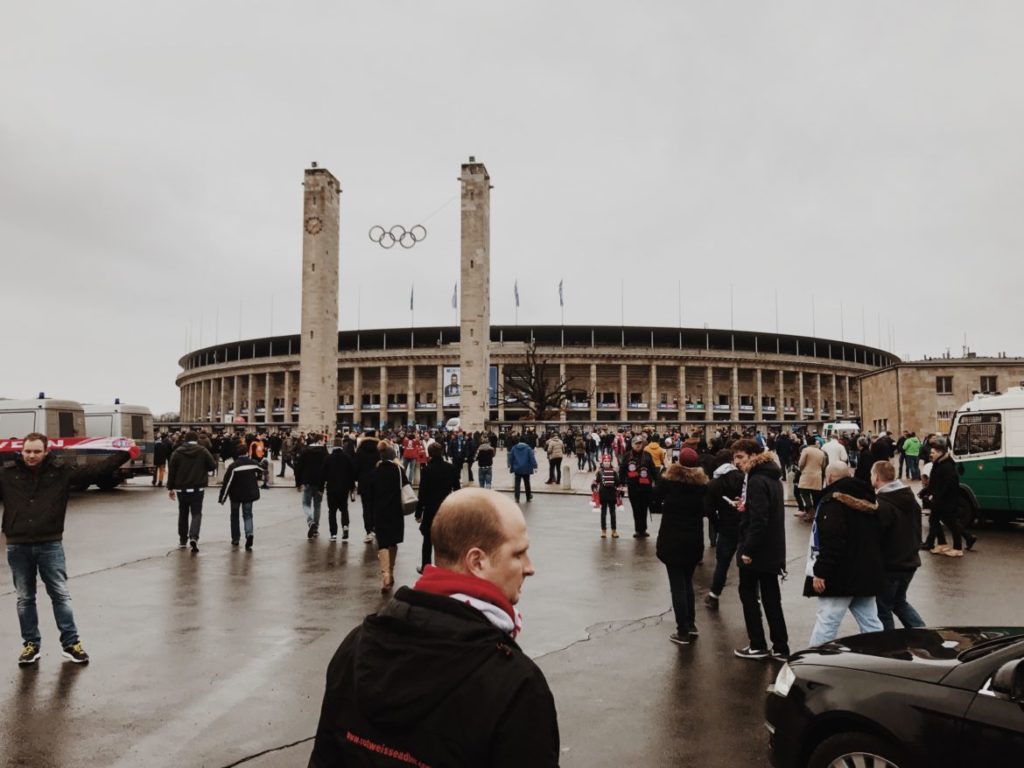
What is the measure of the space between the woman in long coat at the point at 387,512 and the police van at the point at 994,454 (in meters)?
10.9

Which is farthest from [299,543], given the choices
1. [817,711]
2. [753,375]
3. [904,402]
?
[753,375]

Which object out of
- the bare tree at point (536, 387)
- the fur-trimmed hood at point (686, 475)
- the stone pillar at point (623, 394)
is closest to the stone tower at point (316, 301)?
the bare tree at point (536, 387)

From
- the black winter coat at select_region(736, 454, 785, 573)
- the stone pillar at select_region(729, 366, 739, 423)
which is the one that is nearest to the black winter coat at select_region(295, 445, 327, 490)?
the black winter coat at select_region(736, 454, 785, 573)

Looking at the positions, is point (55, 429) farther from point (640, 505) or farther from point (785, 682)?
point (785, 682)

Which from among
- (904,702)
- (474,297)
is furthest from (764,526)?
(474,297)

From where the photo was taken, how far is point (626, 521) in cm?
1519

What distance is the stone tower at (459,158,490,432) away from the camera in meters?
43.1

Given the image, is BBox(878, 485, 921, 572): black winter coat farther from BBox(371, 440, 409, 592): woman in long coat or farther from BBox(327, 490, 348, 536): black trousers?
BBox(327, 490, 348, 536): black trousers

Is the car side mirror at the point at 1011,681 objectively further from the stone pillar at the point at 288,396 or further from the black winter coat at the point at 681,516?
the stone pillar at the point at 288,396

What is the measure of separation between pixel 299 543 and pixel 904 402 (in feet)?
105

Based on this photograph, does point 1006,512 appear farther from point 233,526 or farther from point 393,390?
point 393,390

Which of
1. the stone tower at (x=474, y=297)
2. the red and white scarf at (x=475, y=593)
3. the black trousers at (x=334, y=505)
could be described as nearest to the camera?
the red and white scarf at (x=475, y=593)

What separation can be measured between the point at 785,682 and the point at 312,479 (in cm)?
982

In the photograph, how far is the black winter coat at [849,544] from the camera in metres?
5.35
